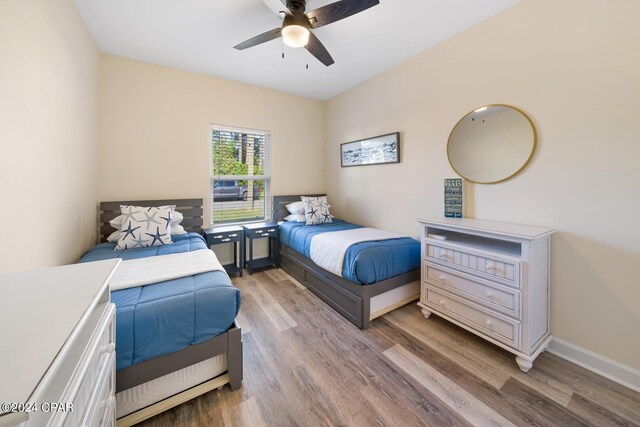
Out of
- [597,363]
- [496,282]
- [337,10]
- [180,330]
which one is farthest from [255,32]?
[597,363]

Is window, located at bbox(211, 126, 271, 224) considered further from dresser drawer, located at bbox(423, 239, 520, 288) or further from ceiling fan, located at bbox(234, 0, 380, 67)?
dresser drawer, located at bbox(423, 239, 520, 288)

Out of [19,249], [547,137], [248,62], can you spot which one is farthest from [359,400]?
[248,62]

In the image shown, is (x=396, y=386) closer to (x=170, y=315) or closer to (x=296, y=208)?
(x=170, y=315)

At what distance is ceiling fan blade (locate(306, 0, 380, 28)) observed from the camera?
1.62 meters

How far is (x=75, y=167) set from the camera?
212cm

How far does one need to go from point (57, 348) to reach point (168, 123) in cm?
322

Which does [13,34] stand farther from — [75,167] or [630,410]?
[630,410]

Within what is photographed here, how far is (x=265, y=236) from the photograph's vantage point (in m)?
3.49

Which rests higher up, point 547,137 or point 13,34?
point 13,34

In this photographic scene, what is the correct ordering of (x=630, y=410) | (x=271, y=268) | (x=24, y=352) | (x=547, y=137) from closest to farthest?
1. (x=24, y=352)
2. (x=630, y=410)
3. (x=547, y=137)
4. (x=271, y=268)

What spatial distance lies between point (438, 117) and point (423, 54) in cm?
74

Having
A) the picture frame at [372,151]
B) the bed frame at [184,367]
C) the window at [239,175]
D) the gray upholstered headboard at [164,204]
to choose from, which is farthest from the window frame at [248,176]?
the bed frame at [184,367]

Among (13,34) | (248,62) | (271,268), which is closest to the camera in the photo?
(13,34)

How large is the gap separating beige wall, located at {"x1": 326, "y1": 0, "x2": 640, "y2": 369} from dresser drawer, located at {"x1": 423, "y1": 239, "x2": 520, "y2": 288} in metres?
0.50
